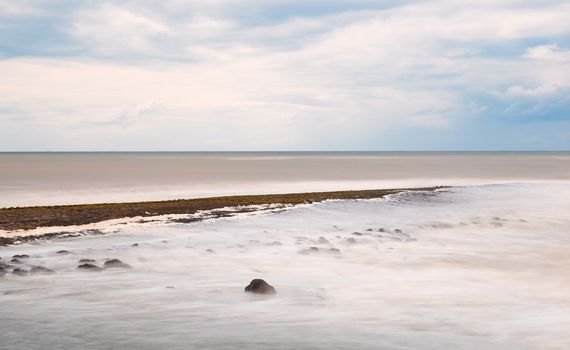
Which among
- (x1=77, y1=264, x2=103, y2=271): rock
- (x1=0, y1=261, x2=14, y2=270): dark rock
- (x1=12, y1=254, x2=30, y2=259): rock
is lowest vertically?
(x1=77, y1=264, x2=103, y2=271): rock

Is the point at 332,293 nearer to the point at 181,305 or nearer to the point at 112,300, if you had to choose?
the point at 181,305

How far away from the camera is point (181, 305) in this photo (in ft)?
32.0

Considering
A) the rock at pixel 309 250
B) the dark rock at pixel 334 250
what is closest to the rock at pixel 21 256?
the rock at pixel 309 250

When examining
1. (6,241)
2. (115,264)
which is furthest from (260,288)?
(6,241)

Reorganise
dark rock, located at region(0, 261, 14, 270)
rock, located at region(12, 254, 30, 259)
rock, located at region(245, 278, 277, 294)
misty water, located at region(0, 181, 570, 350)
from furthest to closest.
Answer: rock, located at region(12, 254, 30, 259) → dark rock, located at region(0, 261, 14, 270) → rock, located at region(245, 278, 277, 294) → misty water, located at region(0, 181, 570, 350)

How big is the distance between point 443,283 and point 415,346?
384 centimetres

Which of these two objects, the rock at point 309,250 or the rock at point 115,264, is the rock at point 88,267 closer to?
the rock at point 115,264

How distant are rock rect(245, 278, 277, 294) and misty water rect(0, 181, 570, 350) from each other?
0.16 m

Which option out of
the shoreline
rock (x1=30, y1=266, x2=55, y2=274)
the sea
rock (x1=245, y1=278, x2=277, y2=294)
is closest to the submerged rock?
the sea

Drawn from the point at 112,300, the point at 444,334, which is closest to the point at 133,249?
the point at 112,300

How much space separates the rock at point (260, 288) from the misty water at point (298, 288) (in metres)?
0.16

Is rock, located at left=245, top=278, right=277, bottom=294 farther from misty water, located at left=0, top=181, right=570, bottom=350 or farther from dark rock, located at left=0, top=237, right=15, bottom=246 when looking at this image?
dark rock, located at left=0, top=237, right=15, bottom=246

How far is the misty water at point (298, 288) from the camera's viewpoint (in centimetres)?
827

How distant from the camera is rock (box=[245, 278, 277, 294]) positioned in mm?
10305
